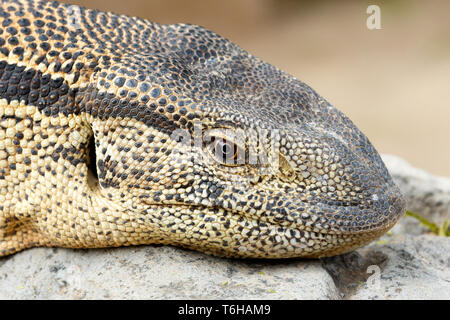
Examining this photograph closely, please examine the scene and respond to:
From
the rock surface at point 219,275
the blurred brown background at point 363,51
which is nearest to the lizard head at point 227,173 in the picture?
the rock surface at point 219,275

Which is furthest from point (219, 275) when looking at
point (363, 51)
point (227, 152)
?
point (363, 51)

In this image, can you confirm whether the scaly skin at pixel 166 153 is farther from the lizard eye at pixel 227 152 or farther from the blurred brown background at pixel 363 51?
the blurred brown background at pixel 363 51

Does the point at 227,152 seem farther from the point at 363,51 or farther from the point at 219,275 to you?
the point at 363,51

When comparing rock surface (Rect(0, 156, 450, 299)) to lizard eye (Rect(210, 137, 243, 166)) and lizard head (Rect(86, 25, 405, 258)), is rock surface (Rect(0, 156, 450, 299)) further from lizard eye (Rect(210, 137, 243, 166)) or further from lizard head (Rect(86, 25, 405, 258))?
lizard eye (Rect(210, 137, 243, 166))

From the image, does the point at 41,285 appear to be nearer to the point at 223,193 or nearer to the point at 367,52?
the point at 223,193

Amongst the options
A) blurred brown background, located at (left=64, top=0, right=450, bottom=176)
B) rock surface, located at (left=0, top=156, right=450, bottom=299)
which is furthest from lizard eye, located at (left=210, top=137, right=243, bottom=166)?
blurred brown background, located at (left=64, top=0, right=450, bottom=176)
